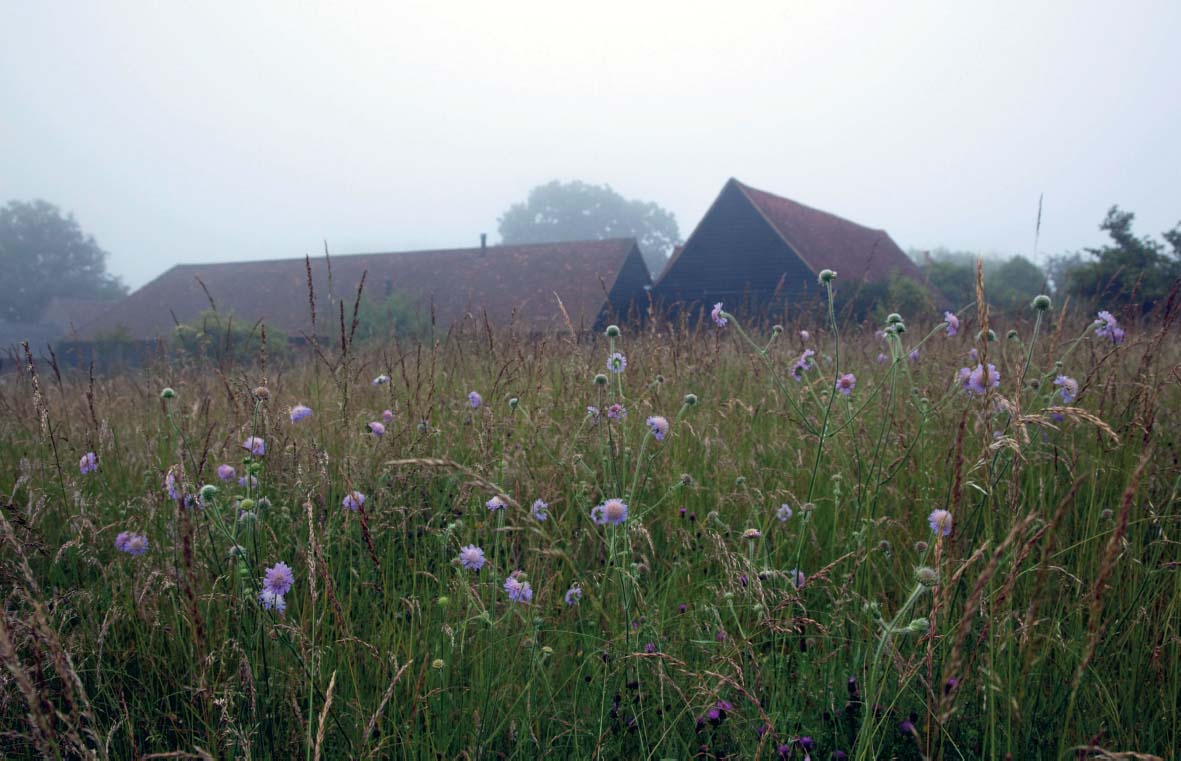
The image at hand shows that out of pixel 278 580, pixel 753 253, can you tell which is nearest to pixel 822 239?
pixel 753 253

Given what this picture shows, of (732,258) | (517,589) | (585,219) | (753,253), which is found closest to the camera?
(517,589)

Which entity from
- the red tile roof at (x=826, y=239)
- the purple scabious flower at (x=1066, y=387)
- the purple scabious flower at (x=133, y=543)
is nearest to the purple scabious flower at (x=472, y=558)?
the purple scabious flower at (x=133, y=543)

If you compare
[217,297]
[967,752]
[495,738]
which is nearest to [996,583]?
[967,752]

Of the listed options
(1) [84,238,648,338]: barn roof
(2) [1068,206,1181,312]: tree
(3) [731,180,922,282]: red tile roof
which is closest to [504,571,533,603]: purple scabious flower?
(2) [1068,206,1181,312]: tree

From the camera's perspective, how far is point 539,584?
2.02 metres

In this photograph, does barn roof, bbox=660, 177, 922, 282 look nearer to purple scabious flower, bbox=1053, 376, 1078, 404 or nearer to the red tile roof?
the red tile roof

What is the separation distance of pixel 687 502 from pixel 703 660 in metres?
0.95

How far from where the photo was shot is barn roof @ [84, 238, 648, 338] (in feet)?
85.4

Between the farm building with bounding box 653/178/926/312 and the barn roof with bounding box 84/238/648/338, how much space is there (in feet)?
9.95

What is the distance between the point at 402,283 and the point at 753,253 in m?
14.9

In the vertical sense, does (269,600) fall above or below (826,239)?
below

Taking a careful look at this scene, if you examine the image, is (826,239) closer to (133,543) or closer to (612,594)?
(612,594)

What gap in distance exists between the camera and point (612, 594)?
192cm

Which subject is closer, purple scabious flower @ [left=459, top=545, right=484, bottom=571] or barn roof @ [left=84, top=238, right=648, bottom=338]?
purple scabious flower @ [left=459, top=545, right=484, bottom=571]
